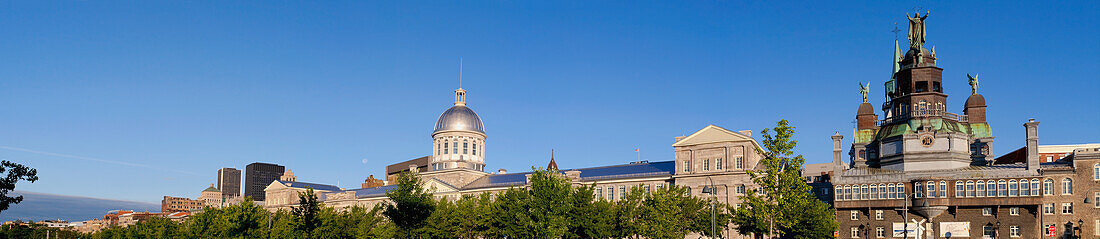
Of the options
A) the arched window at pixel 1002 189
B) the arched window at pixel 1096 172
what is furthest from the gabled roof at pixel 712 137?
the arched window at pixel 1096 172

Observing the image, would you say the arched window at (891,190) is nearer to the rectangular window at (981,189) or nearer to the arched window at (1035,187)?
the rectangular window at (981,189)

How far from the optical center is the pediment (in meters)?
93.1

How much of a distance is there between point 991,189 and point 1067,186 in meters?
5.96

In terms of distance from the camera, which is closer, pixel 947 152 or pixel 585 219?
pixel 585 219

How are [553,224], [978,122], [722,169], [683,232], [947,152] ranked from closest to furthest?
[553,224] → [683,232] → [947,152] → [722,169] → [978,122]

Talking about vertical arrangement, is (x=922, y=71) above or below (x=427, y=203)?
above

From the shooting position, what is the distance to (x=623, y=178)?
105750mm

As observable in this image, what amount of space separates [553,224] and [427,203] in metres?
12.1

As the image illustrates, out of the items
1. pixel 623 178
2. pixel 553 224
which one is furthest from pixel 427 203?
pixel 623 178

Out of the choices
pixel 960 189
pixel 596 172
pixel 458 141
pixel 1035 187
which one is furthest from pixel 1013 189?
pixel 458 141

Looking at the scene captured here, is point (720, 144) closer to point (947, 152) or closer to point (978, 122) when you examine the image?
point (947, 152)

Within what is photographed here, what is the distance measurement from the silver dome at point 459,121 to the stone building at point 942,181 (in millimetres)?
56354

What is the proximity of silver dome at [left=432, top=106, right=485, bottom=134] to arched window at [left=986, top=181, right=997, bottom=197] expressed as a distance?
2859 inches

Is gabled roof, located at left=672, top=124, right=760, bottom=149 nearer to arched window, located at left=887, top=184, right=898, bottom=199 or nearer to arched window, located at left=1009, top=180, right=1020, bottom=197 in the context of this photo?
arched window, located at left=887, top=184, right=898, bottom=199
